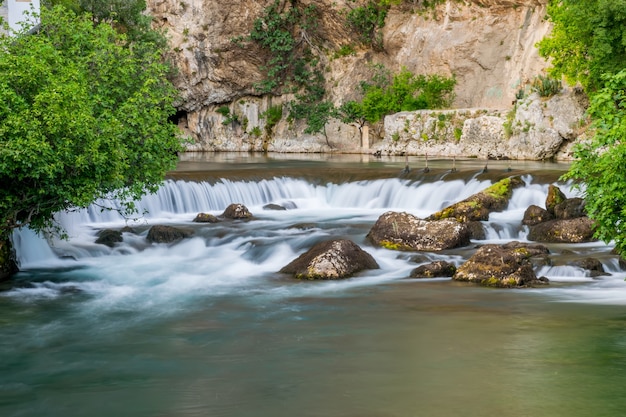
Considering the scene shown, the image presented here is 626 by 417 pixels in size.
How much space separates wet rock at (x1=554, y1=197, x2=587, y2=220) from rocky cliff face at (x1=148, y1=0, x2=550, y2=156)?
87.3 ft

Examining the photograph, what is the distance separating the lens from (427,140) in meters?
46.3

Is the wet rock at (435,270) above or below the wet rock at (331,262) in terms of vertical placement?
below

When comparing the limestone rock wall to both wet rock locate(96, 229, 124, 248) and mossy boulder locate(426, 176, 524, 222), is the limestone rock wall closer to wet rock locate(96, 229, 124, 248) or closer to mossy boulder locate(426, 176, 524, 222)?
mossy boulder locate(426, 176, 524, 222)

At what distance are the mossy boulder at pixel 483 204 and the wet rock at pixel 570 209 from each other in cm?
202

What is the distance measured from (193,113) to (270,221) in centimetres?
4313

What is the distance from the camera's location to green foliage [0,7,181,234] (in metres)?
13.6

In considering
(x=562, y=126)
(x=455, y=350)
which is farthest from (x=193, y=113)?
(x=455, y=350)

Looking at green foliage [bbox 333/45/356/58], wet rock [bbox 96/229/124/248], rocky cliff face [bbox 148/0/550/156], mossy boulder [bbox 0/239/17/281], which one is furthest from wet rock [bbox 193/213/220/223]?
green foliage [bbox 333/45/356/58]

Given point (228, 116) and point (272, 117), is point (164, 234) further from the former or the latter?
point (228, 116)

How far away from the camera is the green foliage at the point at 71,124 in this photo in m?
13.6

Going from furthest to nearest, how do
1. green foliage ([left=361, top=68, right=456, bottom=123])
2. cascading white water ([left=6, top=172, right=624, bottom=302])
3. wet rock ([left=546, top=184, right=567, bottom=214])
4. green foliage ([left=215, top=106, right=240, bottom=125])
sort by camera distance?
green foliage ([left=215, top=106, right=240, bottom=125])
green foliage ([left=361, top=68, right=456, bottom=123])
wet rock ([left=546, top=184, right=567, bottom=214])
cascading white water ([left=6, top=172, right=624, bottom=302])

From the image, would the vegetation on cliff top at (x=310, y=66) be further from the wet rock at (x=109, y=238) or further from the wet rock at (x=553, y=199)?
the wet rock at (x=109, y=238)

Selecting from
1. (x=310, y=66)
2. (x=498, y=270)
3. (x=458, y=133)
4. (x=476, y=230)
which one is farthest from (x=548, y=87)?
(x=498, y=270)

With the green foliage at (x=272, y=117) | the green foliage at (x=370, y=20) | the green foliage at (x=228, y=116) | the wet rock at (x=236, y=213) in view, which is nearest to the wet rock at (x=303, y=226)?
the wet rock at (x=236, y=213)
